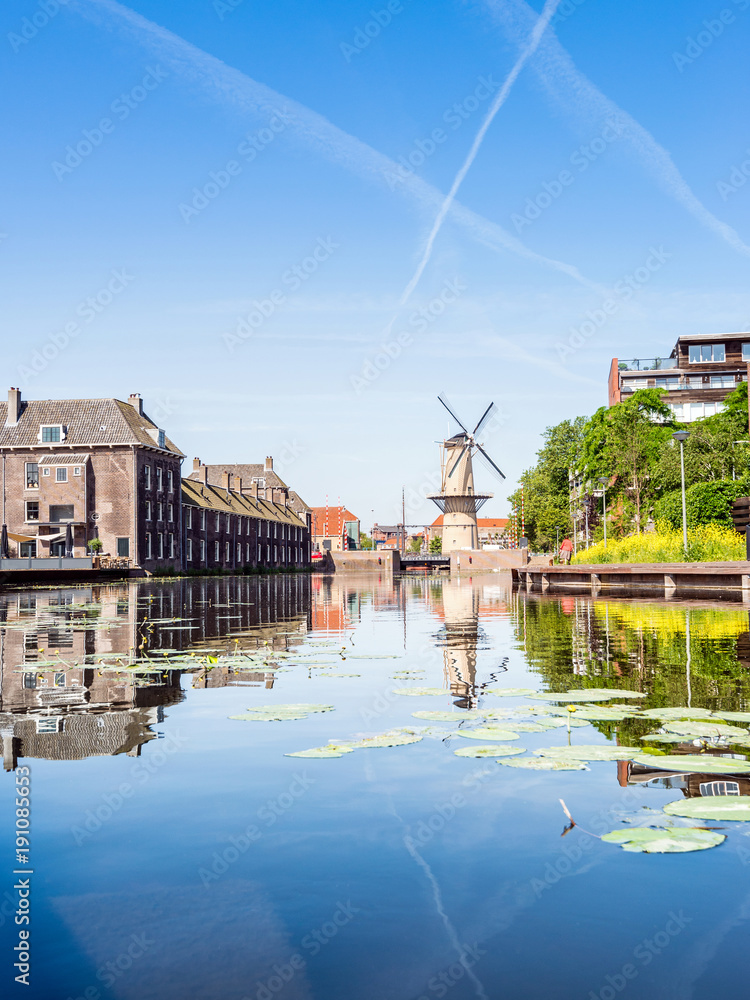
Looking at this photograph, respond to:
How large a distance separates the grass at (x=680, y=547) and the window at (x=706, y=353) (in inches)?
2108

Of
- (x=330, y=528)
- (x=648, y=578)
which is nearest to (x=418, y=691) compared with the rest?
(x=648, y=578)

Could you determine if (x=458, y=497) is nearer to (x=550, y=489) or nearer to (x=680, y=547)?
(x=550, y=489)

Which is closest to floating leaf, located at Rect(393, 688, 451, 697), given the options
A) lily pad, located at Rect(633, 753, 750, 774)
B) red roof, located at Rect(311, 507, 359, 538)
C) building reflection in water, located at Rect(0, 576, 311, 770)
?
building reflection in water, located at Rect(0, 576, 311, 770)

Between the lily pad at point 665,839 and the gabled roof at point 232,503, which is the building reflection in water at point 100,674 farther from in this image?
the gabled roof at point 232,503

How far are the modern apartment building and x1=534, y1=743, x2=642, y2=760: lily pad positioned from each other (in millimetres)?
85920

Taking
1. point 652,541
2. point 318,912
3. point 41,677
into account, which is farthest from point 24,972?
point 652,541

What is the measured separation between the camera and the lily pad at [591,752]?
5668 millimetres

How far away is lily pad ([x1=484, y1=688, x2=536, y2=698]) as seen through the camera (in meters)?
8.49

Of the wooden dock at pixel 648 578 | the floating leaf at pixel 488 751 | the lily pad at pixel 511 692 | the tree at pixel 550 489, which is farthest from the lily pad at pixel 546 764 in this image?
the tree at pixel 550 489

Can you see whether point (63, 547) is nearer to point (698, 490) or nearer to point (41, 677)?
point (698, 490)

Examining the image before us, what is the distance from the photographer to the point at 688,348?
301 ft

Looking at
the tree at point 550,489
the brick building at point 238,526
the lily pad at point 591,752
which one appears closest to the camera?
the lily pad at point 591,752

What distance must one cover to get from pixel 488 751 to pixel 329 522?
509 feet

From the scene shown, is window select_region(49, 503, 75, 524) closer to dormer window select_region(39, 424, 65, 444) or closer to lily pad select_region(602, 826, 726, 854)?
dormer window select_region(39, 424, 65, 444)
